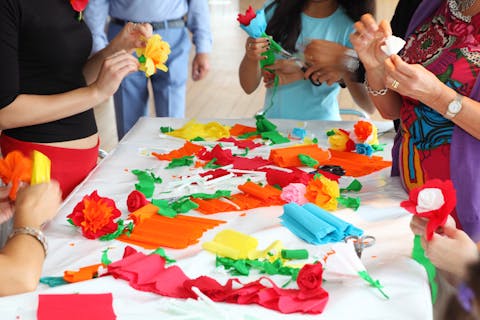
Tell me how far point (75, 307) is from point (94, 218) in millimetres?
383

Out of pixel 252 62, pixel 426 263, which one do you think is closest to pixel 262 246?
pixel 426 263

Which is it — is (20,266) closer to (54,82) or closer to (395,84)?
(54,82)

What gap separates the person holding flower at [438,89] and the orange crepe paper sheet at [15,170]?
0.96 metres

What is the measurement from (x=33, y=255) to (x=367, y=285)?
27.7 inches

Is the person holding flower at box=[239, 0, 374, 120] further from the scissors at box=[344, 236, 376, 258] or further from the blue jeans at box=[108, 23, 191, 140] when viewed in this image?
the scissors at box=[344, 236, 376, 258]

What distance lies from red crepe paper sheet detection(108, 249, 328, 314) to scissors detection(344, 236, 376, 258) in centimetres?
22

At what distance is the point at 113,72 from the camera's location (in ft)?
6.72

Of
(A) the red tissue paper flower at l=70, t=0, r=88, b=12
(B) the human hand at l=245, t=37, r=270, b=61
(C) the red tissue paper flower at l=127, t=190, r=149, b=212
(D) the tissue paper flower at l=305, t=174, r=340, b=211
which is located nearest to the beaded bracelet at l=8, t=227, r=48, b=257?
(C) the red tissue paper flower at l=127, t=190, r=149, b=212

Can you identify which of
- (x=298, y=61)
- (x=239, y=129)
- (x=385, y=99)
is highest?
(x=385, y=99)

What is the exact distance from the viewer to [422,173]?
186 centimetres

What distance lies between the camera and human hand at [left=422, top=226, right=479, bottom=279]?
129 centimetres

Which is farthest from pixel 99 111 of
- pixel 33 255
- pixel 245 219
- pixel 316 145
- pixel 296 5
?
pixel 33 255

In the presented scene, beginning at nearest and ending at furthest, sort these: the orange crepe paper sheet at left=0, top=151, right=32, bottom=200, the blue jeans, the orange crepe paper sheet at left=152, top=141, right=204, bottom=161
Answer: the orange crepe paper sheet at left=0, top=151, right=32, bottom=200
the orange crepe paper sheet at left=152, top=141, right=204, bottom=161
the blue jeans

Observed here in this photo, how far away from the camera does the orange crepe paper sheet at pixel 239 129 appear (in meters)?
2.51
